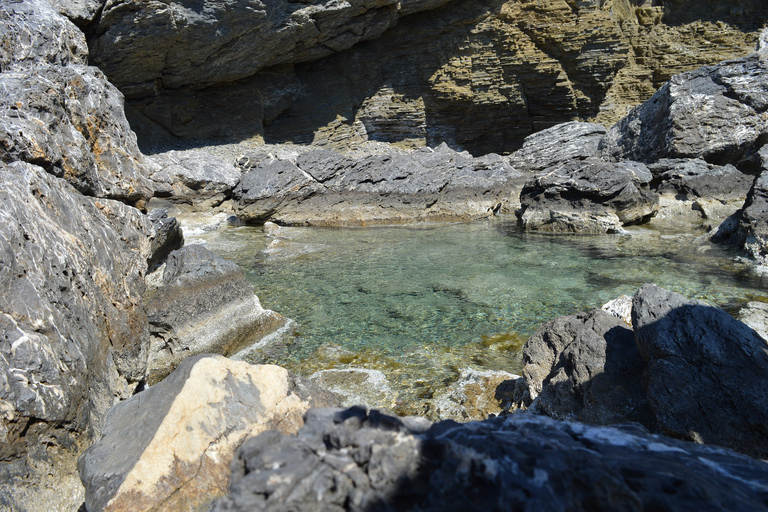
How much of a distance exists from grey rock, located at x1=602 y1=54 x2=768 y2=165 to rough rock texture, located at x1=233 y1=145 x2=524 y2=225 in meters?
4.33

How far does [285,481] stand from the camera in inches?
58.7

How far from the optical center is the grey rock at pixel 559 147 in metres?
15.2

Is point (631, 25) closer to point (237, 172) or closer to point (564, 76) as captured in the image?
point (564, 76)

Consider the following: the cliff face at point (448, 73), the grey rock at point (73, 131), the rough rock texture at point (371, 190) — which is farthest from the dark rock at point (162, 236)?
the cliff face at point (448, 73)

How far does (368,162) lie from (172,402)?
12.2 metres

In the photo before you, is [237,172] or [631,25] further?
[631,25]

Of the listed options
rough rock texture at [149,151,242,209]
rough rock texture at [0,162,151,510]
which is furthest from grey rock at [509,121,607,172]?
rough rock texture at [0,162,151,510]

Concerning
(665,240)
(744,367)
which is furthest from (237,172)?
(744,367)

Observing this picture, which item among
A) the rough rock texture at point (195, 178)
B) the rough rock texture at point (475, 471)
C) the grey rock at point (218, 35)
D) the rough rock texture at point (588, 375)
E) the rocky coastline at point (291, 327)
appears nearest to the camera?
the rough rock texture at point (475, 471)

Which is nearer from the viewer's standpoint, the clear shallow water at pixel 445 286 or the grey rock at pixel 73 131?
the grey rock at pixel 73 131

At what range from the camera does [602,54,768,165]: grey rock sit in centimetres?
1225

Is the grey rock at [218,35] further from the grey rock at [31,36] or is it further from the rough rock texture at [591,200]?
the rough rock texture at [591,200]

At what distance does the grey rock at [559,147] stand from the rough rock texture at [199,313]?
12169mm

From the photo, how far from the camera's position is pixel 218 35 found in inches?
639
